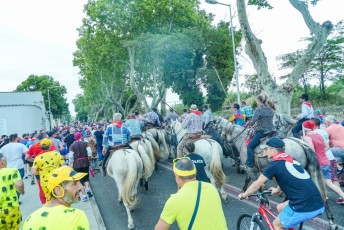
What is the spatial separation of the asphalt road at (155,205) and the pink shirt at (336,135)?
4.29ft

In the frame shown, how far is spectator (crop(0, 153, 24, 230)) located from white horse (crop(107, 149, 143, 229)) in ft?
8.16

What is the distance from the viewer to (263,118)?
7664mm

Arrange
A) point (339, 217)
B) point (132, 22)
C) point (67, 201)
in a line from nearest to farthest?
1. point (67, 201)
2. point (339, 217)
3. point (132, 22)

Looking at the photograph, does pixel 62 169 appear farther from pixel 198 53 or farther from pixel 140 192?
pixel 198 53

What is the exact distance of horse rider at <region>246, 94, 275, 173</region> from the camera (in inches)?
299

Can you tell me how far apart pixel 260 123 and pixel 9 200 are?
5.75m

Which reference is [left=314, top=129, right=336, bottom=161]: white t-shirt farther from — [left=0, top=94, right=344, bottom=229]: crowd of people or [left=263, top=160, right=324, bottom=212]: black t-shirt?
[left=263, top=160, right=324, bottom=212]: black t-shirt

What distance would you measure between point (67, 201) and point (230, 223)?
431 centimetres

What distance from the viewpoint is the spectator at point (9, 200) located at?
4.60 metres

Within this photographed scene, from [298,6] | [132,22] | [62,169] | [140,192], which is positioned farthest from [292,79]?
[132,22]

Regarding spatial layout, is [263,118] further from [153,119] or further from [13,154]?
[153,119]

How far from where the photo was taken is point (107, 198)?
914 centimetres

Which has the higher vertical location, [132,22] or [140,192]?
[132,22]

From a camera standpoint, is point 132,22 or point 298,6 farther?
point 132,22
